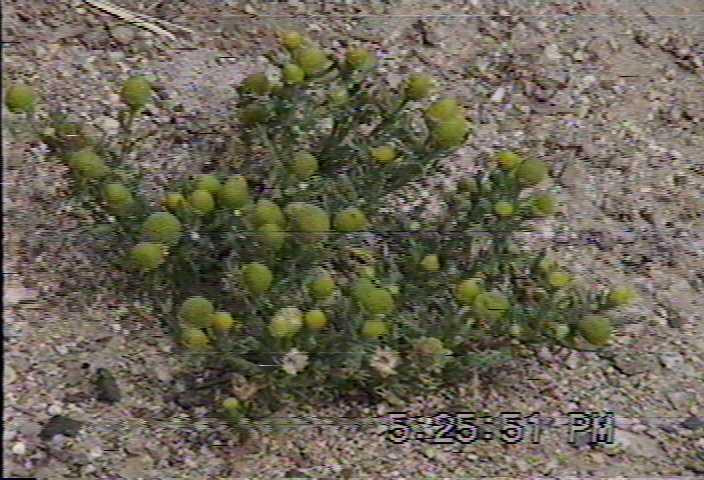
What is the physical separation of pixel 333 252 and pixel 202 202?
1.09ft

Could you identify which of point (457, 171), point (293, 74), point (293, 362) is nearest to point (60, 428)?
point (293, 362)

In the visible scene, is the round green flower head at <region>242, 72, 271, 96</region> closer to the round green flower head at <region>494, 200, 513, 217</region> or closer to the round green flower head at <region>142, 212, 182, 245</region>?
the round green flower head at <region>142, 212, 182, 245</region>

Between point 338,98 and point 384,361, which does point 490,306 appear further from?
point 338,98

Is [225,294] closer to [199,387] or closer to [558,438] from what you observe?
[199,387]

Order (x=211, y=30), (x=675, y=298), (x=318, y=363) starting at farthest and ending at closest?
1. (x=211, y=30)
2. (x=675, y=298)
3. (x=318, y=363)

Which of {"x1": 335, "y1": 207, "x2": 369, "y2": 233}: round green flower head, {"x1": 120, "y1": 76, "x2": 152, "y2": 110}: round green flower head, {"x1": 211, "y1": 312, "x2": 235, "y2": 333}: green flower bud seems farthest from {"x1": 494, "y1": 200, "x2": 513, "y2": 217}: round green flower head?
{"x1": 120, "y1": 76, "x2": 152, "y2": 110}: round green flower head

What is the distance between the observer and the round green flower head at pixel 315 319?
5.63ft

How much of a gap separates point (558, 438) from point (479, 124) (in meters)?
0.68

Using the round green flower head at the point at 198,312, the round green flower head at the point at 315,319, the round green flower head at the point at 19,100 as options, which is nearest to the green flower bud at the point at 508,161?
the round green flower head at the point at 315,319

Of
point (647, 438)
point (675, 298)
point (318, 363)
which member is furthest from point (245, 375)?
point (675, 298)

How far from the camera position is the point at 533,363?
2.04 m

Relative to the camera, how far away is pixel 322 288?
5.72 feet

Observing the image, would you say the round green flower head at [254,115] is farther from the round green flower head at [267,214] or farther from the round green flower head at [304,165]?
the round green flower head at [267,214]

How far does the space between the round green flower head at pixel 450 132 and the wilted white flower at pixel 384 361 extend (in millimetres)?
A: 320
